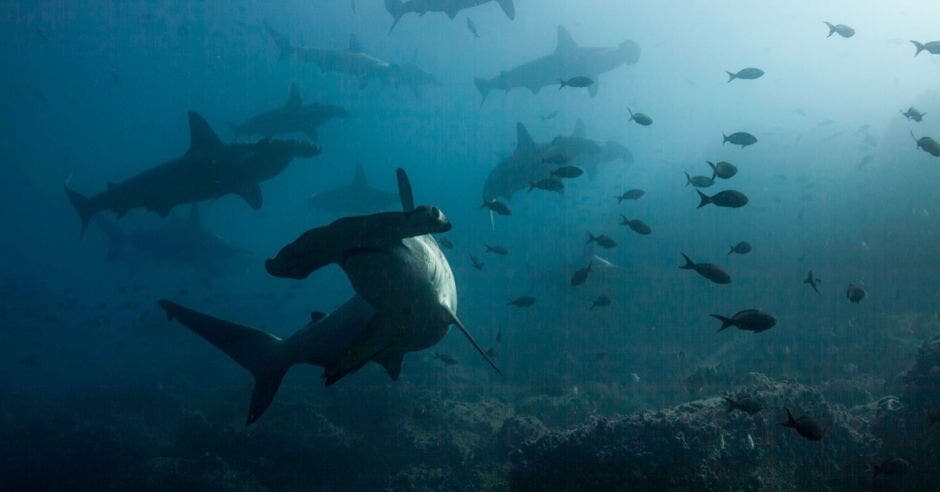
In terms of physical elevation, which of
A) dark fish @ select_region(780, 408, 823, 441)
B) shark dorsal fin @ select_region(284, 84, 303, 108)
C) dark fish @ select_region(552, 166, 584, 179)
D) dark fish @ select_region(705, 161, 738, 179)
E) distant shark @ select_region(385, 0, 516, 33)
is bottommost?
dark fish @ select_region(780, 408, 823, 441)

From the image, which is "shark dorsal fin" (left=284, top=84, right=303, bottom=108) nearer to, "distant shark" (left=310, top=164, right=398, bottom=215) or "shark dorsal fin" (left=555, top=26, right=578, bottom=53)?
"distant shark" (left=310, top=164, right=398, bottom=215)

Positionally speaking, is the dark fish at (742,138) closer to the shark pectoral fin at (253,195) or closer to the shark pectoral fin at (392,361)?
the shark pectoral fin at (392,361)

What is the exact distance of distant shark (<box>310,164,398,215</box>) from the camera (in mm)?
20178

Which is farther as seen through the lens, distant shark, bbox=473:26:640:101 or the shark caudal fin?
distant shark, bbox=473:26:640:101

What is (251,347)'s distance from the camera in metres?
5.54

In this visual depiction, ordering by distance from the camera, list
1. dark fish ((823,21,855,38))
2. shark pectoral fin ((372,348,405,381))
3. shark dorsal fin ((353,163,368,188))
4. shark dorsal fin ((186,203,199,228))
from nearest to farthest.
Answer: shark pectoral fin ((372,348,405,381)) → dark fish ((823,21,855,38)) → shark dorsal fin ((353,163,368,188)) → shark dorsal fin ((186,203,199,228))

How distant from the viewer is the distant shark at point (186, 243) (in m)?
21.6

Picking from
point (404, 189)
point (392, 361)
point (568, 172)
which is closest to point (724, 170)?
point (568, 172)

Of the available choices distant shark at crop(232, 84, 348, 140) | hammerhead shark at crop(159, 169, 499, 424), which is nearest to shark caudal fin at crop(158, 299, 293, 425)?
hammerhead shark at crop(159, 169, 499, 424)

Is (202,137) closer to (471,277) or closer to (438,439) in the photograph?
(438,439)

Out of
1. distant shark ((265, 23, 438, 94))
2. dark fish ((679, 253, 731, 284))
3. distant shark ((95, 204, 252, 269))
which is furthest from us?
distant shark ((265, 23, 438, 94))

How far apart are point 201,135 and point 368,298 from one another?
31.3 ft

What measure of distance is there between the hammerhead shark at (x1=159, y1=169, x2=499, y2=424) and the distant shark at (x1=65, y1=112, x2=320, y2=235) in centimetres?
655

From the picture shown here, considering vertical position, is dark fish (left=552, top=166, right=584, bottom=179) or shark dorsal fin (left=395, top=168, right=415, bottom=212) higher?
shark dorsal fin (left=395, top=168, right=415, bottom=212)
